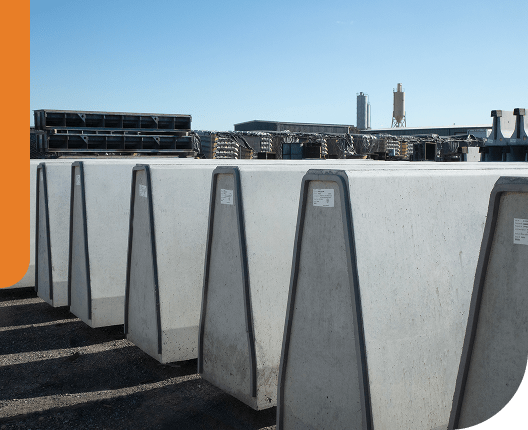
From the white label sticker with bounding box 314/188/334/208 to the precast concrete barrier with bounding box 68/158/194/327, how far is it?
8.55ft

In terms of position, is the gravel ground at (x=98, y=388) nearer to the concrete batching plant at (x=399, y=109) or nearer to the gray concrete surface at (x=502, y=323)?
the gray concrete surface at (x=502, y=323)

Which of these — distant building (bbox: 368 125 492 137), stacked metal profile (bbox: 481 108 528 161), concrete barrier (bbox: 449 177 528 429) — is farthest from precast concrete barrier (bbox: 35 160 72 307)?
distant building (bbox: 368 125 492 137)

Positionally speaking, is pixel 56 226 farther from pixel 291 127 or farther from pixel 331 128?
pixel 331 128

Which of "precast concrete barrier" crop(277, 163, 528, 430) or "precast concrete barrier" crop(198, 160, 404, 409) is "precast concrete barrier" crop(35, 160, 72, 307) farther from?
"precast concrete barrier" crop(277, 163, 528, 430)

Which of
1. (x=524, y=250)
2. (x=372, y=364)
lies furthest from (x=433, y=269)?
(x=524, y=250)

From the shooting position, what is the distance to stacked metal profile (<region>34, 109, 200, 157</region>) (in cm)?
804

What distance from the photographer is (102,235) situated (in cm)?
491

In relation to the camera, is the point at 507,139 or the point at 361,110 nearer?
the point at 507,139

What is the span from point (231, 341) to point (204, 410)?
1.62 feet

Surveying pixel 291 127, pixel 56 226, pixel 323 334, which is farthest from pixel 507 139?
pixel 291 127

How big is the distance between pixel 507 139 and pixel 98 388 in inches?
281

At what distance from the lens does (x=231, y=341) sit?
11.3ft

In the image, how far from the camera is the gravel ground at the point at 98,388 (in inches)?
131

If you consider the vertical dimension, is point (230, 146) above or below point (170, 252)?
above
